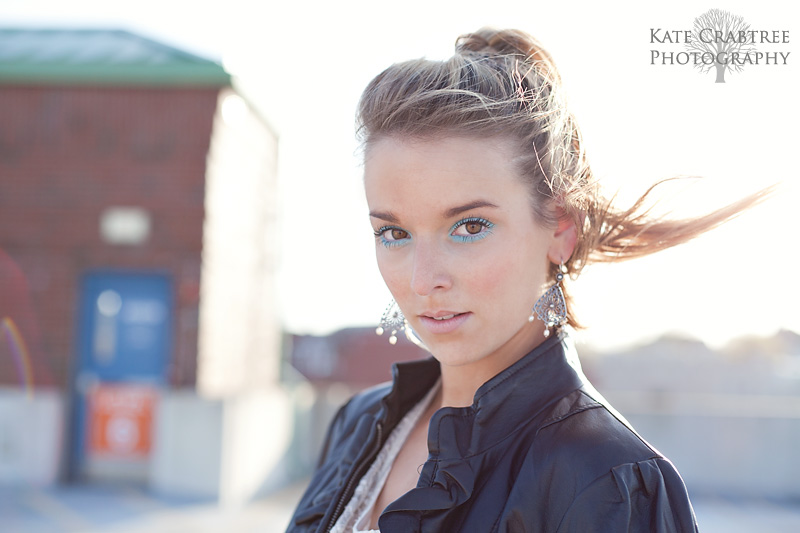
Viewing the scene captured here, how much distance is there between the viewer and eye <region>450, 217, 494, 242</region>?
1.48 meters

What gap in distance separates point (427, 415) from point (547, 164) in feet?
2.65

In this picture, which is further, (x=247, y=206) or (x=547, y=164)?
(x=247, y=206)

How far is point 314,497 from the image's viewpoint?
1933mm

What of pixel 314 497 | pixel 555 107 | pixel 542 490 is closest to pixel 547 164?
pixel 555 107

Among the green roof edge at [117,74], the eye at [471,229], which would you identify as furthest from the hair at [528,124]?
the green roof edge at [117,74]

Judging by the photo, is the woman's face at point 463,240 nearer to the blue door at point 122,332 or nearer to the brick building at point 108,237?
the brick building at point 108,237

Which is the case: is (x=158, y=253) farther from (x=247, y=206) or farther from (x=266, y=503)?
(x=266, y=503)

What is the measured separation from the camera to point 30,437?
7387mm

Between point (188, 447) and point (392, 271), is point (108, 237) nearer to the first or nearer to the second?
point (188, 447)

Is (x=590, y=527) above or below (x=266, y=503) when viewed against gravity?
above

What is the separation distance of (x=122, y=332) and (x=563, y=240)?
715 cm

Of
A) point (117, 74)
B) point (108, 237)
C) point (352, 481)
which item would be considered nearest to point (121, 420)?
point (108, 237)

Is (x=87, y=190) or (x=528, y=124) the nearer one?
(x=528, y=124)

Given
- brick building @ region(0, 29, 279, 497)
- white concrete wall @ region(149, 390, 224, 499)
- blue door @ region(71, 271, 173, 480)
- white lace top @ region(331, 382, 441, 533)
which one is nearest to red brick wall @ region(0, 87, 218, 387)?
brick building @ region(0, 29, 279, 497)
